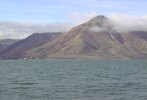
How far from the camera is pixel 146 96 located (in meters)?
50.2

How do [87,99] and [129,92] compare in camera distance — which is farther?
[129,92]

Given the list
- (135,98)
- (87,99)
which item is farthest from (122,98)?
(87,99)

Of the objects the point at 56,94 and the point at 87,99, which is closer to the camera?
the point at 87,99

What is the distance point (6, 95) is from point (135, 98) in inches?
653

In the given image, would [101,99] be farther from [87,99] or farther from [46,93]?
[46,93]

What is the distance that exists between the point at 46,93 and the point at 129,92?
1190cm

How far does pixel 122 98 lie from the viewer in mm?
48438

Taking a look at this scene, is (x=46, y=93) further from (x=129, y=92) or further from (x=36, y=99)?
(x=129, y=92)

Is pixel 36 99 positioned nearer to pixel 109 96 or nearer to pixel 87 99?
pixel 87 99

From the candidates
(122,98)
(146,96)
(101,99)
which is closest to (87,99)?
(101,99)

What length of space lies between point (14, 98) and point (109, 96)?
12.2 meters

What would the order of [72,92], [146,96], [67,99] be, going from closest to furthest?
[67,99], [146,96], [72,92]

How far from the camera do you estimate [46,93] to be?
52500mm

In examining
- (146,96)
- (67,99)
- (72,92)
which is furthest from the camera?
(72,92)
